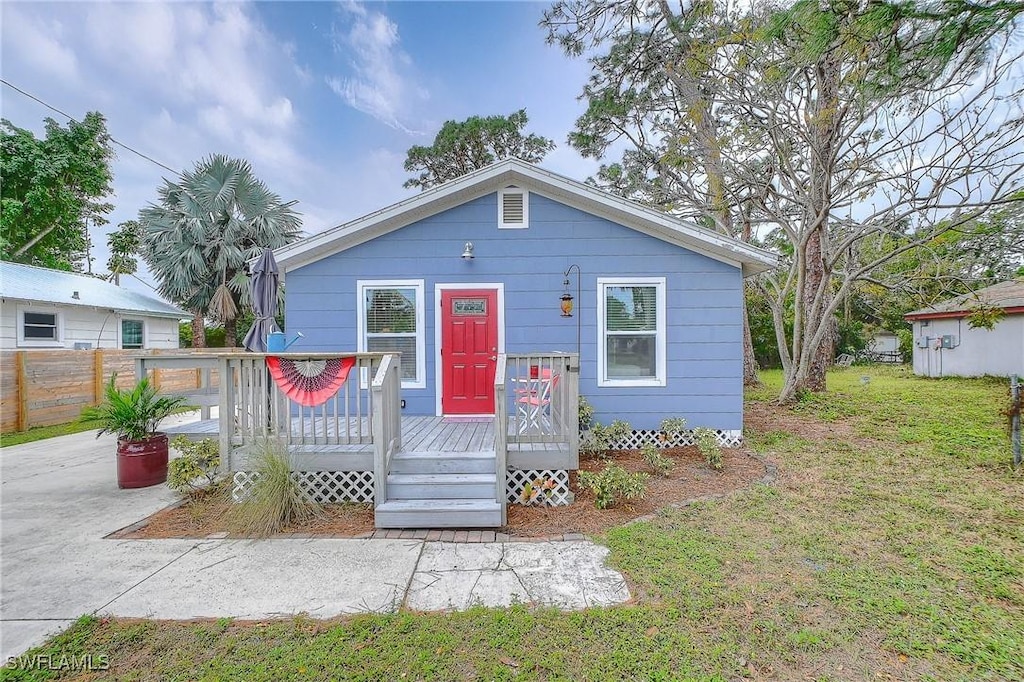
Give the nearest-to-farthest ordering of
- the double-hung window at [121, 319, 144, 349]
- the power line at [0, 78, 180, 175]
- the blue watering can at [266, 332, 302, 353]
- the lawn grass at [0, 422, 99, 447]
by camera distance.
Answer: the blue watering can at [266, 332, 302, 353] < the lawn grass at [0, 422, 99, 447] < the power line at [0, 78, 180, 175] < the double-hung window at [121, 319, 144, 349]

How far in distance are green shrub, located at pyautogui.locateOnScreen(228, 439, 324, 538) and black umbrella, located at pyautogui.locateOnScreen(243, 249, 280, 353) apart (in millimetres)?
1649

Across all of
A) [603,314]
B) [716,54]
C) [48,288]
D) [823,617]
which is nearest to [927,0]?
[603,314]

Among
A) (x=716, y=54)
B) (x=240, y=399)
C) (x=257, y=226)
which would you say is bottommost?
(x=240, y=399)

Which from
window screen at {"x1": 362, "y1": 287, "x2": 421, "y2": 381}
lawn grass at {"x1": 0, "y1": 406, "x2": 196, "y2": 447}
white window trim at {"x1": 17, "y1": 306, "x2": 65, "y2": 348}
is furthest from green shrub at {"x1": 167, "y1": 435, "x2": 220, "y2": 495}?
white window trim at {"x1": 17, "y1": 306, "x2": 65, "y2": 348}

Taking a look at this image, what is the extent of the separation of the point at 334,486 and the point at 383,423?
102 cm

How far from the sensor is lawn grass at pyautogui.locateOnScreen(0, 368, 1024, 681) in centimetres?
218

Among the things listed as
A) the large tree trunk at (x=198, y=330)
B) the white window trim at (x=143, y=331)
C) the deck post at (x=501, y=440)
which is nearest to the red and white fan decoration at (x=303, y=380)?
the deck post at (x=501, y=440)

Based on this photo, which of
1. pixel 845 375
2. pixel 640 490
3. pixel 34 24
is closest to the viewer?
pixel 640 490

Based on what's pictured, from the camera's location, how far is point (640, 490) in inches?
166

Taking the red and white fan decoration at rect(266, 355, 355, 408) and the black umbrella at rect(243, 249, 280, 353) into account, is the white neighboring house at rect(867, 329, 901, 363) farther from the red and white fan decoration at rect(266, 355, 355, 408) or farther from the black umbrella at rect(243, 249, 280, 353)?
the black umbrella at rect(243, 249, 280, 353)

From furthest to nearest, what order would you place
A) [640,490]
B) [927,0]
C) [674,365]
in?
1. [674,365]
2. [640,490]
3. [927,0]

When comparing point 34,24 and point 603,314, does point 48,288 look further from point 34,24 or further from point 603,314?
point 603,314

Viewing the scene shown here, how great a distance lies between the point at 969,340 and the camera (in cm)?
1380

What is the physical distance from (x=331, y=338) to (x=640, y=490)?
15.3ft
